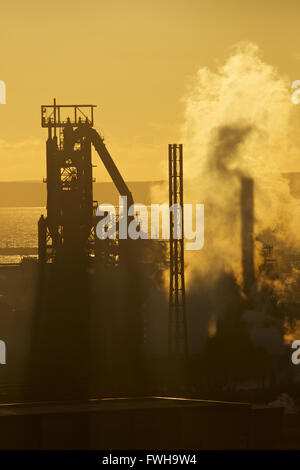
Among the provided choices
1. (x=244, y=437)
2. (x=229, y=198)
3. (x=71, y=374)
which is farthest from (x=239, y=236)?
(x=244, y=437)

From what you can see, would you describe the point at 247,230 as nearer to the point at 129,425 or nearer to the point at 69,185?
the point at 69,185

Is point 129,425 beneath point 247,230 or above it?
beneath

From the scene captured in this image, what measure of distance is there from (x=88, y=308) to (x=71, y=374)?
3929 millimetres

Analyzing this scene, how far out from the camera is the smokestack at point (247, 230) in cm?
6166

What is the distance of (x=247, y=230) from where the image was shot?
6319 cm

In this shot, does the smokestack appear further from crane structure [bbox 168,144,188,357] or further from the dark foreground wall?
the dark foreground wall

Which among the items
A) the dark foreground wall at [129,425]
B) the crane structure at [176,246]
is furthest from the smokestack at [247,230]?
the dark foreground wall at [129,425]

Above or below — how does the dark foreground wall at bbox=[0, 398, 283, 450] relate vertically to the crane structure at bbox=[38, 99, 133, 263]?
below

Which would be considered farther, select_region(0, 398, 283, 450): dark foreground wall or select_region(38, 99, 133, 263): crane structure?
select_region(38, 99, 133, 263): crane structure

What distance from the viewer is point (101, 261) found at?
5753 cm

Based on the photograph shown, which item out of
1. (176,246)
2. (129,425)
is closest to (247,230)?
(176,246)

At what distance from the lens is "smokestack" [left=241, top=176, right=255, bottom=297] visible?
6166cm

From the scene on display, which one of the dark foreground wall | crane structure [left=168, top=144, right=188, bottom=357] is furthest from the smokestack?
the dark foreground wall
